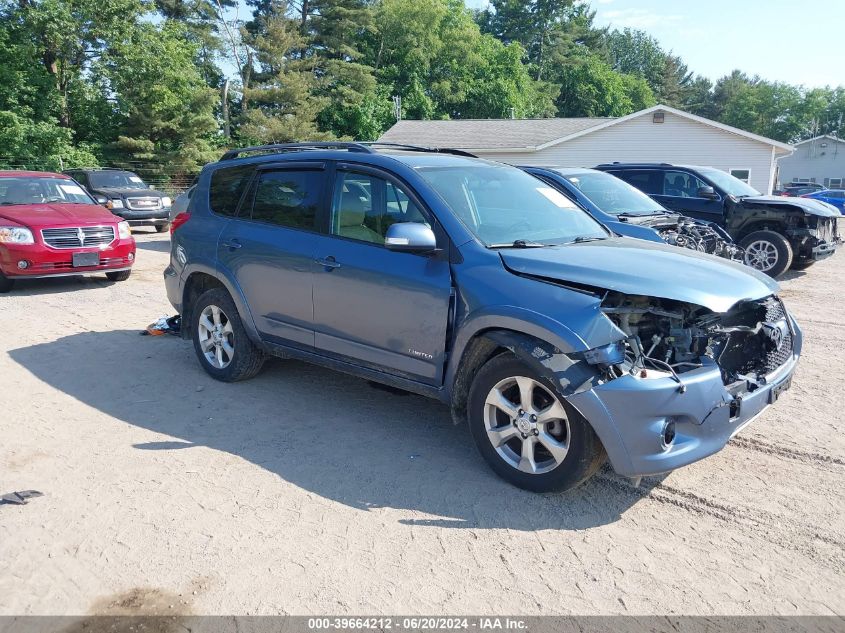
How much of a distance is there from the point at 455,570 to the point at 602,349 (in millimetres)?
1303

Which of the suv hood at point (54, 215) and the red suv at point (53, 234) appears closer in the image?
the red suv at point (53, 234)

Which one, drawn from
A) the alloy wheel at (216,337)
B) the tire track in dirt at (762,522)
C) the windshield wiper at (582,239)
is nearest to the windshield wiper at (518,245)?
the windshield wiper at (582,239)

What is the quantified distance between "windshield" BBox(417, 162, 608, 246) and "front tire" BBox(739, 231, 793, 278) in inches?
305

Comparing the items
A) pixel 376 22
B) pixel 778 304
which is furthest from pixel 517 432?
pixel 376 22

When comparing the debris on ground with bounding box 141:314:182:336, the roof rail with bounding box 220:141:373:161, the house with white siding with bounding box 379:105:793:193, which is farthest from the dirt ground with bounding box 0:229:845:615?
the house with white siding with bounding box 379:105:793:193

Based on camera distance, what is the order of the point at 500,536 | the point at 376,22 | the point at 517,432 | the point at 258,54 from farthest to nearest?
the point at 376,22
the point at 258,54
the point at 517,432
the point at 500,536

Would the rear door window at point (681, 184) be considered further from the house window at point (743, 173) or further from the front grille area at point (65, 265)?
the house window at point (743, 173)

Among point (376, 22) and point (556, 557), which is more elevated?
point (376, 22)

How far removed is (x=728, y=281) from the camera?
3947 millimetres

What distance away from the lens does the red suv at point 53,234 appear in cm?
952

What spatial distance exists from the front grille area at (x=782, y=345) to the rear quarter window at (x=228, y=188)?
4067 mm

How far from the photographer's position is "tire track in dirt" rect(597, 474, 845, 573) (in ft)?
11.0

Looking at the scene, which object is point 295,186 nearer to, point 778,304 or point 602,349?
point 602,349

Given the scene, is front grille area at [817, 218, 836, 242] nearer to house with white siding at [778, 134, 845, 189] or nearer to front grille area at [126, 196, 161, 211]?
front grille area at [126, 196, 161, 211]
